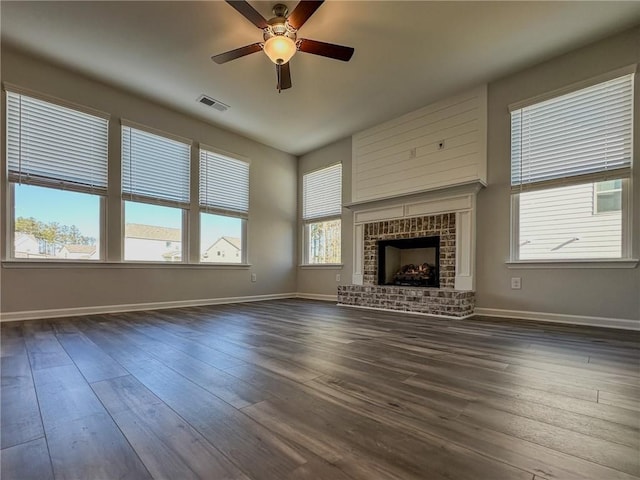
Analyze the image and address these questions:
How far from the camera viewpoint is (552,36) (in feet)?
9.43

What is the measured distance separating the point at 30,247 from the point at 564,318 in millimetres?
5700

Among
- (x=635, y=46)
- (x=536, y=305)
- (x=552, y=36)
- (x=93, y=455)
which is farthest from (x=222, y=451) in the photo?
(x=635, y=46)

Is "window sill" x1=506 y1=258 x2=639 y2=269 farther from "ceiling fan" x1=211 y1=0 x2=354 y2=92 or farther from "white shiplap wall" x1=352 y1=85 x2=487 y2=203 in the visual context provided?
"ceiling fan" x1=211 y1=0 x2=354 y2=92

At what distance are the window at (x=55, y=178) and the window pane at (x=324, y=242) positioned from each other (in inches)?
131

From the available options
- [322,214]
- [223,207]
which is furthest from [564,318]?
[223,207]

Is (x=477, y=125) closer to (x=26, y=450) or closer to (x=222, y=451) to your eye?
(x=222, y=451)

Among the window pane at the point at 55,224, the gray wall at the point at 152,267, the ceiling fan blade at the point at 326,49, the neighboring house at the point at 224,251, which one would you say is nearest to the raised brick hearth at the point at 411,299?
the gray wall at the point at 152,267

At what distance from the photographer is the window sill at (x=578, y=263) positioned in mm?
2771

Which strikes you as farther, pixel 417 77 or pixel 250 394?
pixel 417 77

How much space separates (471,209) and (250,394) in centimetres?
345

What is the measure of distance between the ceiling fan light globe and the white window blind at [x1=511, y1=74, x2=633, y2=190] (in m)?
2.76

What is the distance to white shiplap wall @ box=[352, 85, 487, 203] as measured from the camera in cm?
374

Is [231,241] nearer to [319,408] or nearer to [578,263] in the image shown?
[319,408]

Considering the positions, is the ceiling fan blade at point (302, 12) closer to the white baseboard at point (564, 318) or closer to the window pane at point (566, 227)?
the window pane at point (566, 227)
